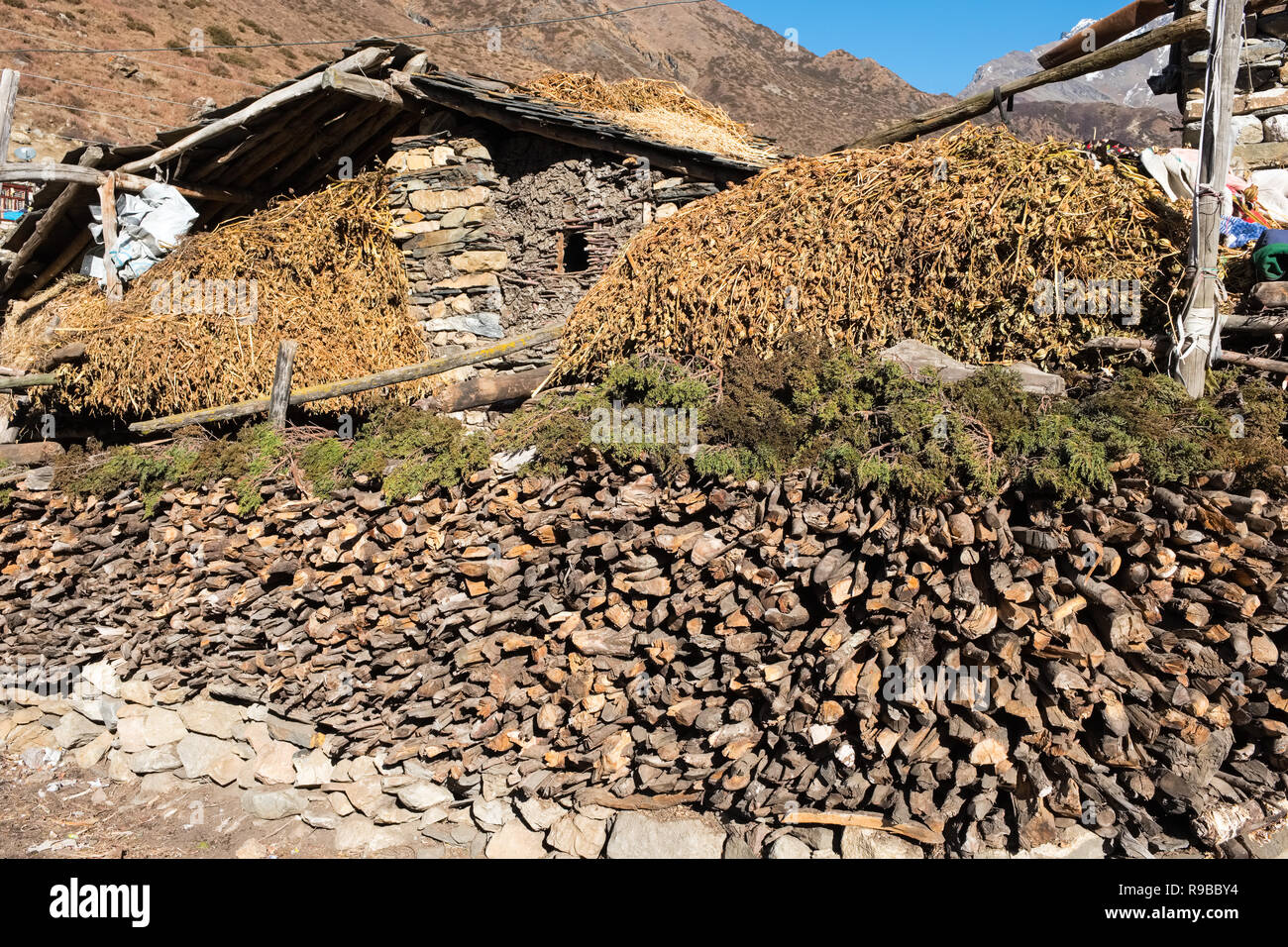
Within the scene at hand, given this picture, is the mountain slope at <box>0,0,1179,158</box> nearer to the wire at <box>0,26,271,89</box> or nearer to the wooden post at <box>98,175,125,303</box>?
the wire at <box>0,26,271,89</box>

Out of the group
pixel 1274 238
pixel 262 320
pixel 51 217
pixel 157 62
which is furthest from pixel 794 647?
pixel 157 62

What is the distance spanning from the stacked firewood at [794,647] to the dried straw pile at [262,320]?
86.9 inches

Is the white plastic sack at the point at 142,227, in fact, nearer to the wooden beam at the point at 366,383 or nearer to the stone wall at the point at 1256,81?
the wooden beam at the point at 366,383

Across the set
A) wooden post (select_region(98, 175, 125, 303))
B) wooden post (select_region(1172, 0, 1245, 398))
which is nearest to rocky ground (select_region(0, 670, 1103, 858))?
wooden post (select_region(1172, 0, 1245, 398))

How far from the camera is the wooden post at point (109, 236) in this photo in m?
9.32

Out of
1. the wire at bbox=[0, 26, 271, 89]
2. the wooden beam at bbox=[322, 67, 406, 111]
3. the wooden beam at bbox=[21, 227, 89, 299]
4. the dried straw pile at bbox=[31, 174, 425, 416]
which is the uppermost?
the wire at bbox=[0, 26, 271, 89]

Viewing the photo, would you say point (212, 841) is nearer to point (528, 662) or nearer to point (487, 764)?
point (487, 764)

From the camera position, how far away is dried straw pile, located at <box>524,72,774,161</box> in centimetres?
806

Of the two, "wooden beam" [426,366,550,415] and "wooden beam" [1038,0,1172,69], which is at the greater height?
"wooden beam" [1038,0,1172,69]

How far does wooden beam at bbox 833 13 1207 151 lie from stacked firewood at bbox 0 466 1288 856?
139 inches

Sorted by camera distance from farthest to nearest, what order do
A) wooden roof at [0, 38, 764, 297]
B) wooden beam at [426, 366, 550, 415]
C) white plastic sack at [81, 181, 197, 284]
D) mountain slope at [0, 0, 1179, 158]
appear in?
1. mountain slope at [0, 0, 1179, 158]
2. white plastic sack at [81, 181, 197, 284]
3. wooden roof at [0, 38, 764, 297]
4. wooden beam at [426, 366, 550, 415]

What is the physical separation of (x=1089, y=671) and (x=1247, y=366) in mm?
2308

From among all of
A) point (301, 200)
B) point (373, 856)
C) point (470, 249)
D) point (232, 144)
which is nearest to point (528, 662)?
point (373, 856)

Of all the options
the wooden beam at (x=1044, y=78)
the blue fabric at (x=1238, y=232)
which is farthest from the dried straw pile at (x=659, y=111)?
the blue fabric at (x=1238, y=232)
